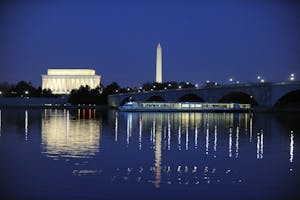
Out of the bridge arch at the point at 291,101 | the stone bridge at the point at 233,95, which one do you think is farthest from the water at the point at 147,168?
the bridge arch at the point at 291,101

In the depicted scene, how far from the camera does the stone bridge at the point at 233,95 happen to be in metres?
109

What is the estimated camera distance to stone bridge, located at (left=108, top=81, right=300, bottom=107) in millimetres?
109119

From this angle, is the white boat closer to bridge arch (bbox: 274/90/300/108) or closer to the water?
bridge arch (bbox: 274/90/300/108)

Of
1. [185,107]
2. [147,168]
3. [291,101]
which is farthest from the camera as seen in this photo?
[291,101]

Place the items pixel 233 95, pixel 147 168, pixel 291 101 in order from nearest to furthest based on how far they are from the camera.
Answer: pixel 147 168
pixel 291 101
pixel 233 95

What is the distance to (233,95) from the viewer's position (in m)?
158

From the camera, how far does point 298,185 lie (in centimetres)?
2342

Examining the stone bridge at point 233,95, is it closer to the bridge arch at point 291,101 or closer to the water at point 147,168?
the bridge arch at point 291,101

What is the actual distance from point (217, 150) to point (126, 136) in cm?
1243

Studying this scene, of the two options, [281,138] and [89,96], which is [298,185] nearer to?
[281,138]

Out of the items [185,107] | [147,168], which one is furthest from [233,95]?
[147,168]

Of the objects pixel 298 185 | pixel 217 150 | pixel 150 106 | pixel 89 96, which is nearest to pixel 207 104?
pixel 150 106

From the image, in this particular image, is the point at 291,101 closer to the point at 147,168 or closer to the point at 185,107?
the point at 185,107

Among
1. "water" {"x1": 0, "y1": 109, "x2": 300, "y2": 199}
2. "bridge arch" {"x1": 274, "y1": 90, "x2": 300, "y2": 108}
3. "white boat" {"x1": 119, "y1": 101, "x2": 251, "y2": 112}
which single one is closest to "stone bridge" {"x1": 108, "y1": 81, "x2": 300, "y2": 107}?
"white boat" {"x1": 119, "y1": 101, "x2": 251, "y2": 112}
